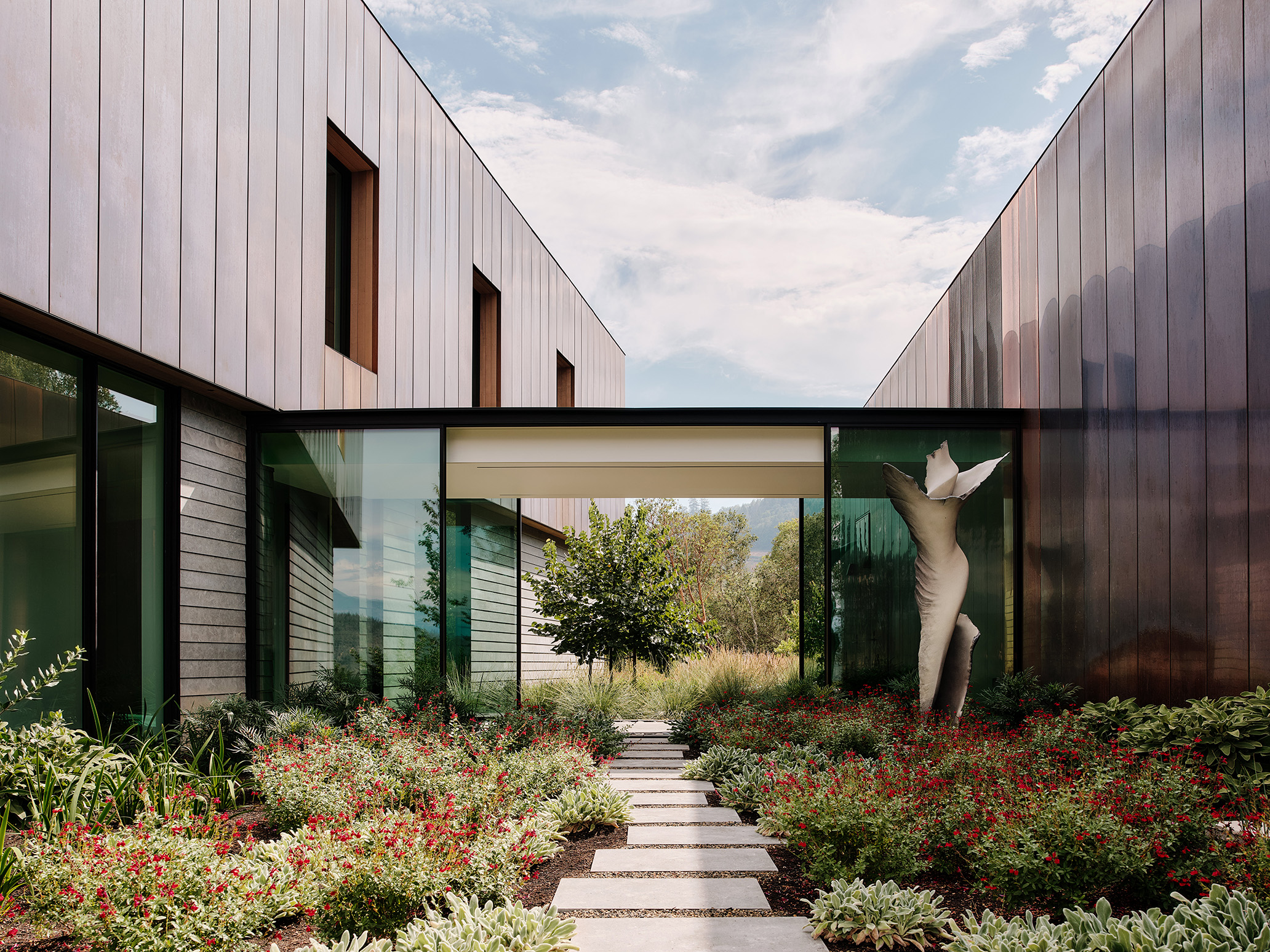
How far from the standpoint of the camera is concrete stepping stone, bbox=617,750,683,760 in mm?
7164

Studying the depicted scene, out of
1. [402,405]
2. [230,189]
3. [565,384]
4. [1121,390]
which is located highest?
[565,384]

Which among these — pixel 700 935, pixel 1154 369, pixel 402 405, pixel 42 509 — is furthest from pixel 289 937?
pixel 402 405

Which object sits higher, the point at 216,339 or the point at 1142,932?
the point at 216,339

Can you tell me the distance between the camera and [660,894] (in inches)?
141

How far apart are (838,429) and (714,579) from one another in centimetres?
2021

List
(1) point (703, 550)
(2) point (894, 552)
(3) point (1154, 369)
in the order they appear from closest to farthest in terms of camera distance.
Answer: (3) point (1154, 369) → (2) point (894, 552) → (1) point (703, 550)

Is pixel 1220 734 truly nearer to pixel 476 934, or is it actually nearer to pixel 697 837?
pixel 697 837

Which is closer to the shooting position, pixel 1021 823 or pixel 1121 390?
pixel 1021 823

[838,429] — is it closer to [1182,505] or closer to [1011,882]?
[1182,505]

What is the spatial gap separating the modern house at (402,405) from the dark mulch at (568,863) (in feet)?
9.64

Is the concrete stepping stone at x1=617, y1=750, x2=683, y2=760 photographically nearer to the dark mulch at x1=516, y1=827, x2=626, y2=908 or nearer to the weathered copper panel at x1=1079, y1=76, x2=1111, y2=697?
the dark mulch at x1=516, y1=827, x2=626, y2=908

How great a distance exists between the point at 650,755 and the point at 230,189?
218 inches

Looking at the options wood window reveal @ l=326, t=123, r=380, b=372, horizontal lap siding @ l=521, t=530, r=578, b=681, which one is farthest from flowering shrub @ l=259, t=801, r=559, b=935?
horizontal lap siding @ l=521, t=530, r=578, b=681

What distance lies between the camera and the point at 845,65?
11.7m
